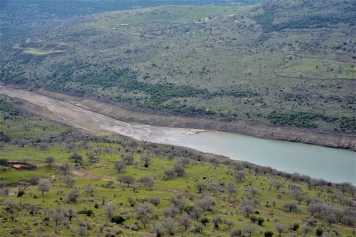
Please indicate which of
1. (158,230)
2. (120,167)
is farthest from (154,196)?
(158,230)

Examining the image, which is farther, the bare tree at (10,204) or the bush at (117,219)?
the bush at (117,219)

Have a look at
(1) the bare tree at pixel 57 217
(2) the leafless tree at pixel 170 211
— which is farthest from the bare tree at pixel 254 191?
(1) the bare tree at pixel 57 217

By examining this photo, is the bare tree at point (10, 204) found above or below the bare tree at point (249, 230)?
above

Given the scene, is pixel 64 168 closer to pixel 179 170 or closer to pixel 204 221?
pixel 179 170

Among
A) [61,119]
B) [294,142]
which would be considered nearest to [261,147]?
[294,142]

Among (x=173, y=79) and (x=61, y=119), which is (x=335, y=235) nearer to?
(x=61, y=119)

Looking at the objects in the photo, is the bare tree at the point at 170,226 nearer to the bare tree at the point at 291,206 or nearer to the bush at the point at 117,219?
the bush at the point at 117,219

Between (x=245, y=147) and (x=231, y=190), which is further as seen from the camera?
(x=245, y=147)
